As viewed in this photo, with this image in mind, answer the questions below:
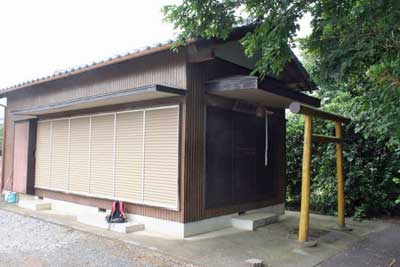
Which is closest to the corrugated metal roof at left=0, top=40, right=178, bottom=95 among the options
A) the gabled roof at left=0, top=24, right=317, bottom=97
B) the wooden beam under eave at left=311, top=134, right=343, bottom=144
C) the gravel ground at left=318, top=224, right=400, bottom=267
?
the gabled roof at left=0, top=24, right=317, bottom=97

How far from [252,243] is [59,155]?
544cm

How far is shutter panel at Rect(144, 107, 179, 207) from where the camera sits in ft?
19.5

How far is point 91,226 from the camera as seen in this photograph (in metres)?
6.41

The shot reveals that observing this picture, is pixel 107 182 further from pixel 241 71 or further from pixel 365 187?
pixel 365 187

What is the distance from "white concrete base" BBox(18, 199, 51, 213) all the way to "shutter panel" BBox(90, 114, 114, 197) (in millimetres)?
1667

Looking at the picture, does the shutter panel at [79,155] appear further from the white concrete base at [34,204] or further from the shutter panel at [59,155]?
the white concrete base at [34,204]

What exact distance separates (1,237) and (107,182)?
2124 millimetres

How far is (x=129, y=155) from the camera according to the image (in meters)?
6.68

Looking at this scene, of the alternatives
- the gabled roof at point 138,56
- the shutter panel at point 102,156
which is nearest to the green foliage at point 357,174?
the gabled roof at point 138,56

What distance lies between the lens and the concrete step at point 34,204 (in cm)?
817

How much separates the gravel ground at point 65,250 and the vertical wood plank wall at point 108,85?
3.61ft

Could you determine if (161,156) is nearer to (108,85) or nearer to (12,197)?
(108,85)

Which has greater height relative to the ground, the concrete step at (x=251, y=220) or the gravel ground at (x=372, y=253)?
the concrete step at (x=251, y=220)

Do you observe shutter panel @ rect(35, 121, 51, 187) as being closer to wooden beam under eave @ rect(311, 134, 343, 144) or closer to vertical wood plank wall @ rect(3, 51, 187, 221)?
vertical wood plank wall @ rect(3, 51, 187, 221)
